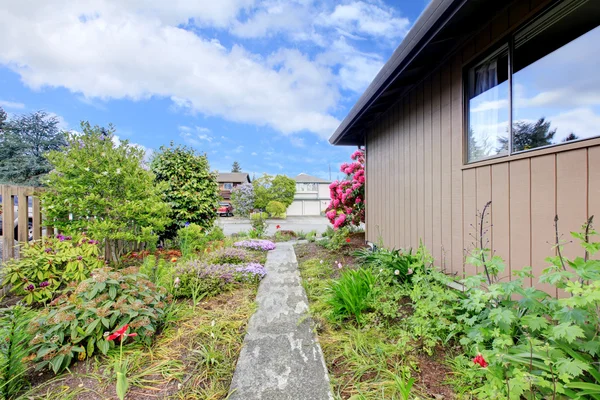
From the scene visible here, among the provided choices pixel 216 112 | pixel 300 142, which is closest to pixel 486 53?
pixel 216 112

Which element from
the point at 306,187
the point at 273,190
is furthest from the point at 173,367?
the point at 306,187

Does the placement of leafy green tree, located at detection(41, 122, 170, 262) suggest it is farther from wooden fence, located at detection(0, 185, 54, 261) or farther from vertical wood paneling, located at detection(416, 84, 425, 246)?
vertical wood paneling, located at detection(416, 84, 425, 246)

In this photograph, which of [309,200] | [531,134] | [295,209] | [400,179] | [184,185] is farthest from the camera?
[309,200]

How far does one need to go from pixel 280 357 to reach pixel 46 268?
283cm

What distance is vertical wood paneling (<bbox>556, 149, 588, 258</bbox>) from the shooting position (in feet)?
5.47

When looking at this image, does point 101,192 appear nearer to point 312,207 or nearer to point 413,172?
point 413,172

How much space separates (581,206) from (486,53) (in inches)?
64.9

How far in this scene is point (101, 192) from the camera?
3977 millimetres

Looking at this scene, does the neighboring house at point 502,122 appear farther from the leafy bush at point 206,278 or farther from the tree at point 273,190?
the tree at point 273,190

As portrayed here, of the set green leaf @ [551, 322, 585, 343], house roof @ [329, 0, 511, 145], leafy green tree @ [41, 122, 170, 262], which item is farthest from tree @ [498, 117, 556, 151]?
leafy green tree @ [41, 122, 170, 262]

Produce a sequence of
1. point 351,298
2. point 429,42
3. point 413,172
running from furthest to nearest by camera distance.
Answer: point 413,172
point 429,42
point 351,298

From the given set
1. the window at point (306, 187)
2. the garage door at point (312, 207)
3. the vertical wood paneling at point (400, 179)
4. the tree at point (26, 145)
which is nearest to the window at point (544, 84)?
the vertical wood paneling at point (400, 179)

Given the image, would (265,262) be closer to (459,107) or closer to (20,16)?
(459,107)

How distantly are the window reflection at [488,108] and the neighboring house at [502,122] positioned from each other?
1 centimetres
